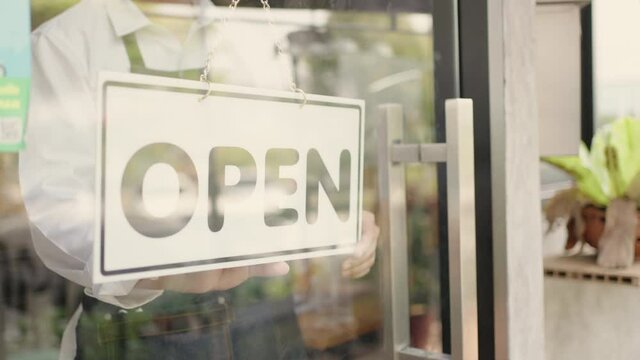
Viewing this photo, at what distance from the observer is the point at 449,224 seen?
100cm

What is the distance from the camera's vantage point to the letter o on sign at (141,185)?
0.70 m

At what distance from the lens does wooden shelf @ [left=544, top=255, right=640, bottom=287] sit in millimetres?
1818

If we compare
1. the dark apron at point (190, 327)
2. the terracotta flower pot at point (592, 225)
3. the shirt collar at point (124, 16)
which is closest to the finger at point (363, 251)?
the dark apron at point (190, 327)

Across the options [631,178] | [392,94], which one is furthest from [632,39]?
[392,94]

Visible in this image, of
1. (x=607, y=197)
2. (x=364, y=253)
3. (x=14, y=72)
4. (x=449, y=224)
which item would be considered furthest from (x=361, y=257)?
(x=607, y=197)

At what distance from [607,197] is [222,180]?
5.27ft

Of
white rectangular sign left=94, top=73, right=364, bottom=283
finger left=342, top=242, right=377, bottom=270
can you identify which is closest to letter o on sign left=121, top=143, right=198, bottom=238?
white rectangular sign left=94, top=73, right=364, bottom=283

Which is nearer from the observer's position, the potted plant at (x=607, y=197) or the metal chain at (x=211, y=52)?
the metal chain at (x=211, y=52)

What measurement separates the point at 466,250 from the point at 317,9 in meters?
0.44

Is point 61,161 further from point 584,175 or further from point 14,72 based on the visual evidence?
point 584,175

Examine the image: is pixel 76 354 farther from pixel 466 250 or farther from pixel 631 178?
pixel 631 178

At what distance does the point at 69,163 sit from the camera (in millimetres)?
683

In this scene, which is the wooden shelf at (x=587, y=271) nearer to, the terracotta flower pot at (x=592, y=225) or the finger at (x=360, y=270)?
the terracotta flower pot at (x=592, y=225)

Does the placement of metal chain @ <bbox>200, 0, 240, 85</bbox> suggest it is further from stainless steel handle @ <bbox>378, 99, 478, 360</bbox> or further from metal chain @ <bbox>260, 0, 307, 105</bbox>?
stainless steel handle @ <bbox>378, 99, 478, 360</bbox>
